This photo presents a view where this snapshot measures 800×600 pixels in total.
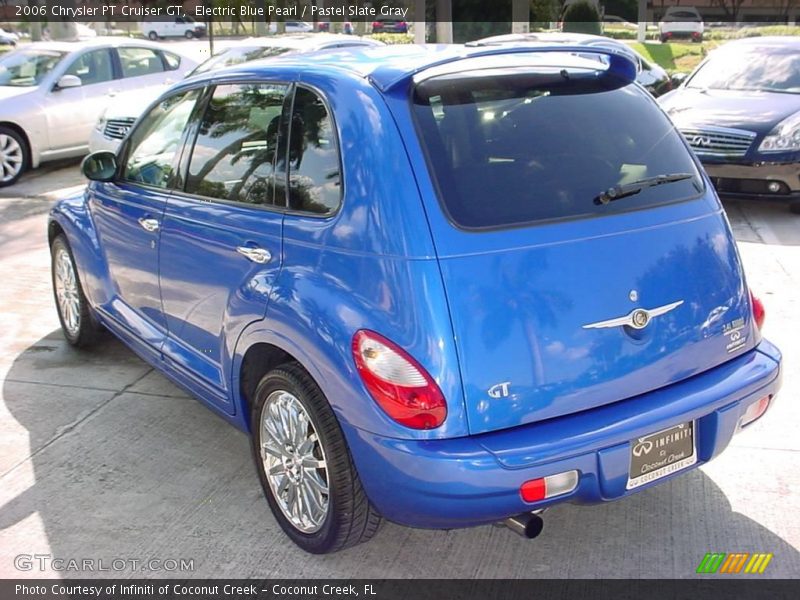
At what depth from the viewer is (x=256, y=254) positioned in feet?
11.0

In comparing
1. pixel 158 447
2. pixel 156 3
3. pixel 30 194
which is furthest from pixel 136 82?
pixel 156 3

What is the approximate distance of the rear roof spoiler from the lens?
3047mm

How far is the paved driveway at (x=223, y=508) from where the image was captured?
3330 millimetres

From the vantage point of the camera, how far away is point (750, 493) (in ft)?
12.3

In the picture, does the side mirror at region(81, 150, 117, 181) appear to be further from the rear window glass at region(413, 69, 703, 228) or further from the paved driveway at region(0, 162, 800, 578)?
the rear window glass at region(413, 69, 703, 228)

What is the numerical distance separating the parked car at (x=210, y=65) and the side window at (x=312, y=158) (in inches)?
253

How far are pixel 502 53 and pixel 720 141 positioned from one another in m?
5.91

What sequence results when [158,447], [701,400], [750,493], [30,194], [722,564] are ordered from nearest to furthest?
1. [701,400]
2. [722,564]
3. [750,493]
4. [158,447]
5. [30,194]

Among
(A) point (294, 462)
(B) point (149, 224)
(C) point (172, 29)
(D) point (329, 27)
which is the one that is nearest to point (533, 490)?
(A) point (294, 462)

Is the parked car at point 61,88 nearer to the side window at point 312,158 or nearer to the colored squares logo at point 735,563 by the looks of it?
the side window at point 312,158

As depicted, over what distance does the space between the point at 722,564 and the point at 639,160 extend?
1.50m

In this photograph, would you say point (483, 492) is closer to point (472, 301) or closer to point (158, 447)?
point (472, 301)

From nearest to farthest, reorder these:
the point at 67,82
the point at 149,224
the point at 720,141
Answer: the point at 149,224 → the point at 720,141 → the point at 67,82

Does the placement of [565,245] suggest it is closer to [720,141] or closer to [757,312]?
[757,312]
